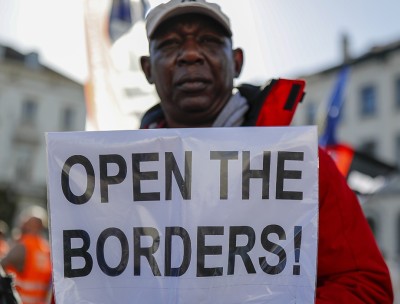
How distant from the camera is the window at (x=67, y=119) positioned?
42.0m

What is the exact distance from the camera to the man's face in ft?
6.38

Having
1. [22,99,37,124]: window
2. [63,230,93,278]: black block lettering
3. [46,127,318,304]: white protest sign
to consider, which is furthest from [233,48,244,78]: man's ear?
[22,99,37,124]: window

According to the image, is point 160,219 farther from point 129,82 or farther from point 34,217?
point 34,217

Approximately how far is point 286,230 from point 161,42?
32.0 inches

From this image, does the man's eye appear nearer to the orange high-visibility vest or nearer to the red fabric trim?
the red fabric trim

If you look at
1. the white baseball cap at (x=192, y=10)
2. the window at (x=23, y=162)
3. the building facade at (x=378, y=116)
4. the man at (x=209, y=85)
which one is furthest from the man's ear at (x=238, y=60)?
the window at (x=23, y=162)

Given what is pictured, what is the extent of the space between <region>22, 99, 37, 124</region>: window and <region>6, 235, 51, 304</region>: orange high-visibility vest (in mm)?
35081

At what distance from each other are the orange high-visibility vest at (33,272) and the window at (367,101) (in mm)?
28722

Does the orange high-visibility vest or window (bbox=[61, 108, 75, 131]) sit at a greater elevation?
window (bbox=[61, 108, 75, 131])

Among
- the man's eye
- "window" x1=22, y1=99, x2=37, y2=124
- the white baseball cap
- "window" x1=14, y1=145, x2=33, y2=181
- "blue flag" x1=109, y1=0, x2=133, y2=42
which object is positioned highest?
"window" x1=22, y1=99, x2=37, y2=124

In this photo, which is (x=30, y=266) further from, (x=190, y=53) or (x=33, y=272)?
(x=190, y=53)

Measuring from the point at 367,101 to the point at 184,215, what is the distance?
33513 mm

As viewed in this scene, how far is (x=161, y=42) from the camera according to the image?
201cm

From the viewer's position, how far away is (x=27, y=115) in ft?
133
